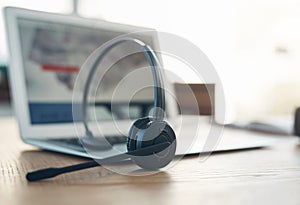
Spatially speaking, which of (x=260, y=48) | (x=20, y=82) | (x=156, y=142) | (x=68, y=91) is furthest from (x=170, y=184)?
(x=260, y=48)

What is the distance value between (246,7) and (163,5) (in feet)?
2.40

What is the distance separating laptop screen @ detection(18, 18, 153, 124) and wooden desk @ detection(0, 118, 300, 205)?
0.21 m

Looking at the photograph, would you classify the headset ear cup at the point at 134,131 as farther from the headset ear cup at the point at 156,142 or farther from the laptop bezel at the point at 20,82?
the laptop bezel at the point at 20,82

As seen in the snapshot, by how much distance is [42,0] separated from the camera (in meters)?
1.33

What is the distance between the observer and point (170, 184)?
1.10ft

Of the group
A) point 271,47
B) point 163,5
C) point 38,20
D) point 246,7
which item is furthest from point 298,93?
point 38,20

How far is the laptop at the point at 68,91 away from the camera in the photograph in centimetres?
47

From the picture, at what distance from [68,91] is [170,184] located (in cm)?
→ 52

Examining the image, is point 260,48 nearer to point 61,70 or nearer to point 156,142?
point 61,70

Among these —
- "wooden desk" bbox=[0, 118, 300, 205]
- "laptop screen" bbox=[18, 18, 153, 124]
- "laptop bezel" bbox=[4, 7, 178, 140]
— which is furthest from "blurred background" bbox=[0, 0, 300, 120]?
"wooden desk" bbox=[0, 118, 300, 205]

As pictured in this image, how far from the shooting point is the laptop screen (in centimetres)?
64

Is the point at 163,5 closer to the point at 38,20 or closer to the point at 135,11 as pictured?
the point at 135,11

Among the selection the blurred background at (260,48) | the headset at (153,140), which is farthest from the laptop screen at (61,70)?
the blurred background at (260,48)

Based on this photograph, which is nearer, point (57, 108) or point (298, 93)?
point (57, 108)
